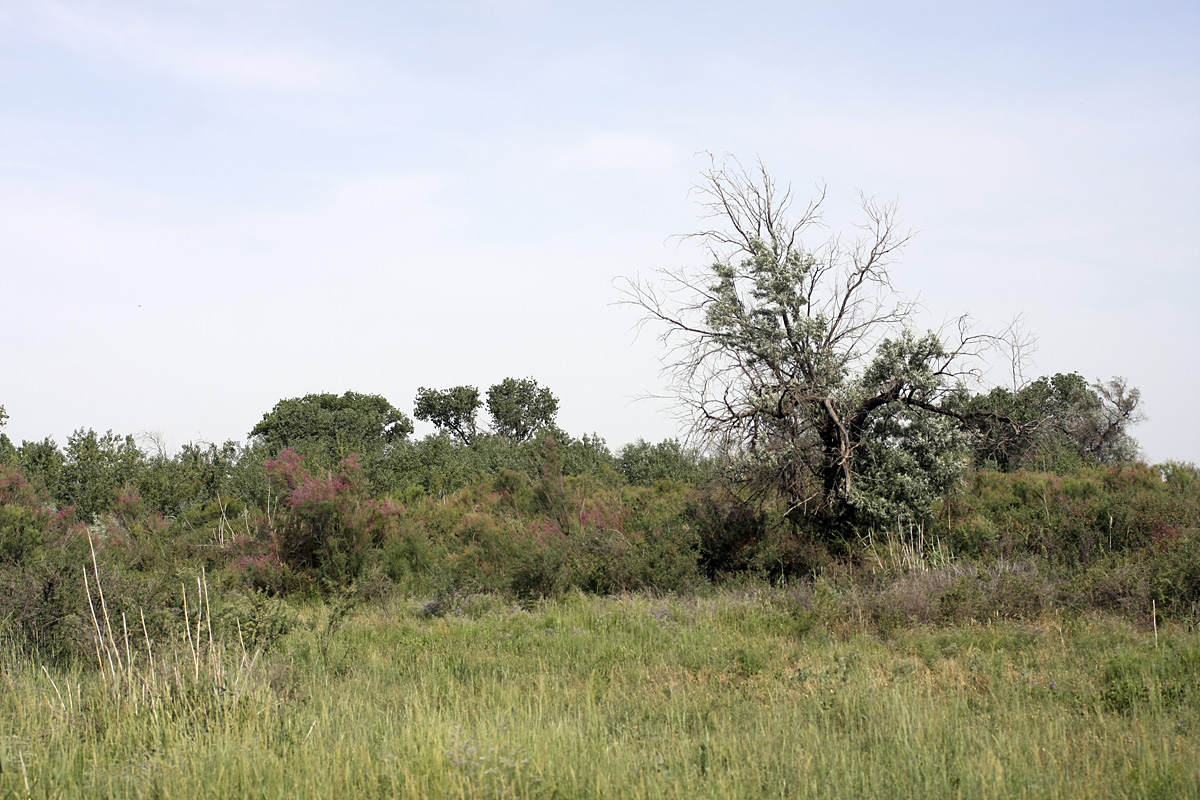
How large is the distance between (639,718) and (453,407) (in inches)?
2503

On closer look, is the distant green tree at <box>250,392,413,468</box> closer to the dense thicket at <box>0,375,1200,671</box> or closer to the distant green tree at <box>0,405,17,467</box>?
the distant green tree at <box>0,405,17,467</box>

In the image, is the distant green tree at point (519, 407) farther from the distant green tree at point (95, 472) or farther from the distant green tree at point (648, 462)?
the distant green tree at point (95, 472)

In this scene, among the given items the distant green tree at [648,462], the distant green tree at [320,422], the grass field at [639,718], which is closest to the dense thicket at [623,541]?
the grass field at [639,718]

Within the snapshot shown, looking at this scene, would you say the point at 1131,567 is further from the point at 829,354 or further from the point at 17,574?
the point at 17,574

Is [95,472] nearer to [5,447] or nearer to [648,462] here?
[5,447]

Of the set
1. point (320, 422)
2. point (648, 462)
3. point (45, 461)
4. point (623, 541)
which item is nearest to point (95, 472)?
point (45, 461)

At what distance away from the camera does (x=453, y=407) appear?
69188mm

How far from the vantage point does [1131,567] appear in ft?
36.9

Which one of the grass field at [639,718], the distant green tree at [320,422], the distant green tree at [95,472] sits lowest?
the grass field at [639,718]

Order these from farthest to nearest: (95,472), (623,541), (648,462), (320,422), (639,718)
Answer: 1. (320,422)
2. (648,462)
3. (95,472)
4. (623,541)
5. (639,718)

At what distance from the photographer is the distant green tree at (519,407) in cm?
6725

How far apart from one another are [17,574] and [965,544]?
13.9 metres

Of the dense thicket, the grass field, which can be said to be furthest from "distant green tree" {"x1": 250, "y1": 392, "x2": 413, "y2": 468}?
the grass field

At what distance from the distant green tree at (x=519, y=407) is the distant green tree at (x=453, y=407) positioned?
1664mm
